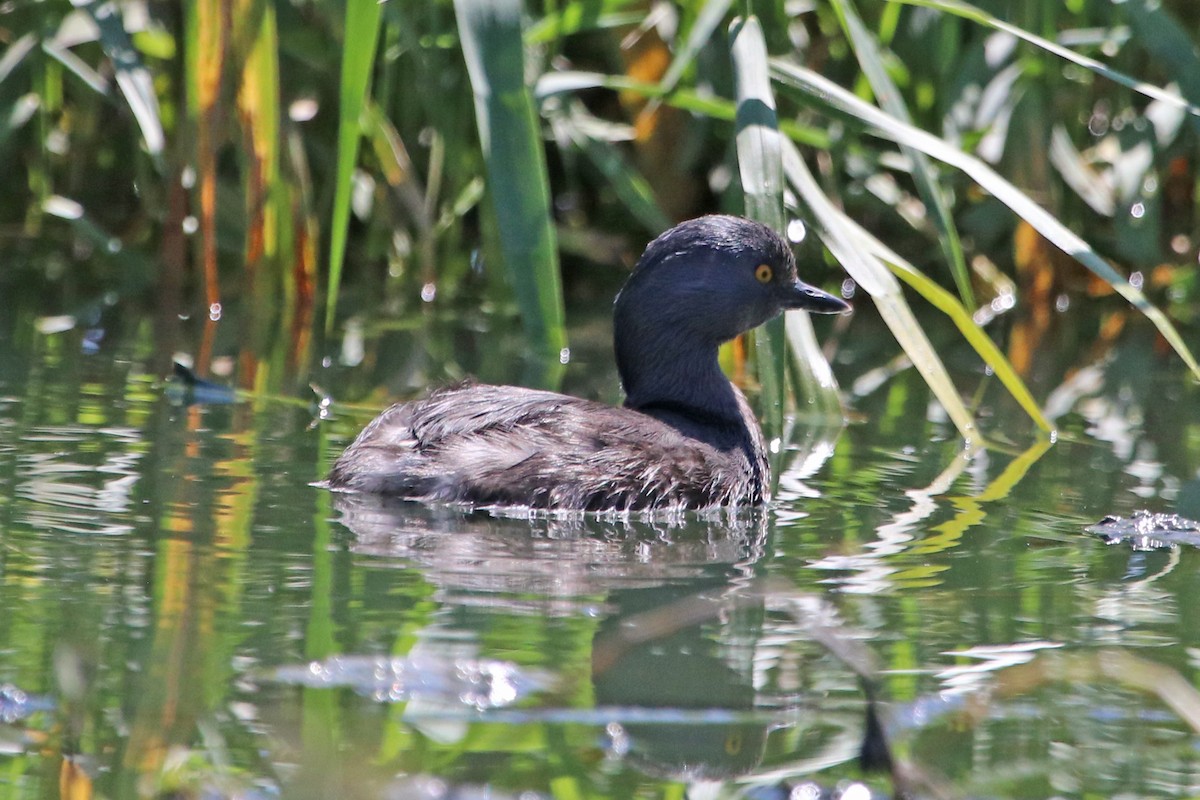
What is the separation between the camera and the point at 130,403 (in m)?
6.14

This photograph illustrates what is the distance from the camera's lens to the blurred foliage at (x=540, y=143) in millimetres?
7074

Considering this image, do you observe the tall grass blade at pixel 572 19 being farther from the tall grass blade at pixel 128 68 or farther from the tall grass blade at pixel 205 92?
the tall grass blade at pixel 128 68

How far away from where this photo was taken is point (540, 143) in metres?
6.52

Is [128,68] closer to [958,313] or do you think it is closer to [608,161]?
[608,161]

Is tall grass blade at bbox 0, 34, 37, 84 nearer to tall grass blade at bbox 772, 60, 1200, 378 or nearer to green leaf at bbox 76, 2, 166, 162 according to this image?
green leaf at bbox 76, 2, 166, 162

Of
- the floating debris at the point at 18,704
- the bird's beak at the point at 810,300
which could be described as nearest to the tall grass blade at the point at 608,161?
the bird's beak at the point at 810,300

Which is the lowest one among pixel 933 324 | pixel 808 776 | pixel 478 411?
pixel 808 776

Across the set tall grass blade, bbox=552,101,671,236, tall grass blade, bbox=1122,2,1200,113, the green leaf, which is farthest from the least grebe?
the green leaf

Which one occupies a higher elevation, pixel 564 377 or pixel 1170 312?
pixel 1170 312

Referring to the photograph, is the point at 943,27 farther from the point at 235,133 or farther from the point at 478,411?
the point at 478,411

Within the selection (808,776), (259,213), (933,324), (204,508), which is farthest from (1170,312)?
(808,776)

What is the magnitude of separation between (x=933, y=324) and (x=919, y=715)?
6080 millimetres

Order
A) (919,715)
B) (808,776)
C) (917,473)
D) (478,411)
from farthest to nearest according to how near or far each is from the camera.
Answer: (917,473) → (478,411) → (919,715) → (808,776)

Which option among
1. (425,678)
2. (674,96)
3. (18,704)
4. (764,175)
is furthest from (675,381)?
(18,704)
